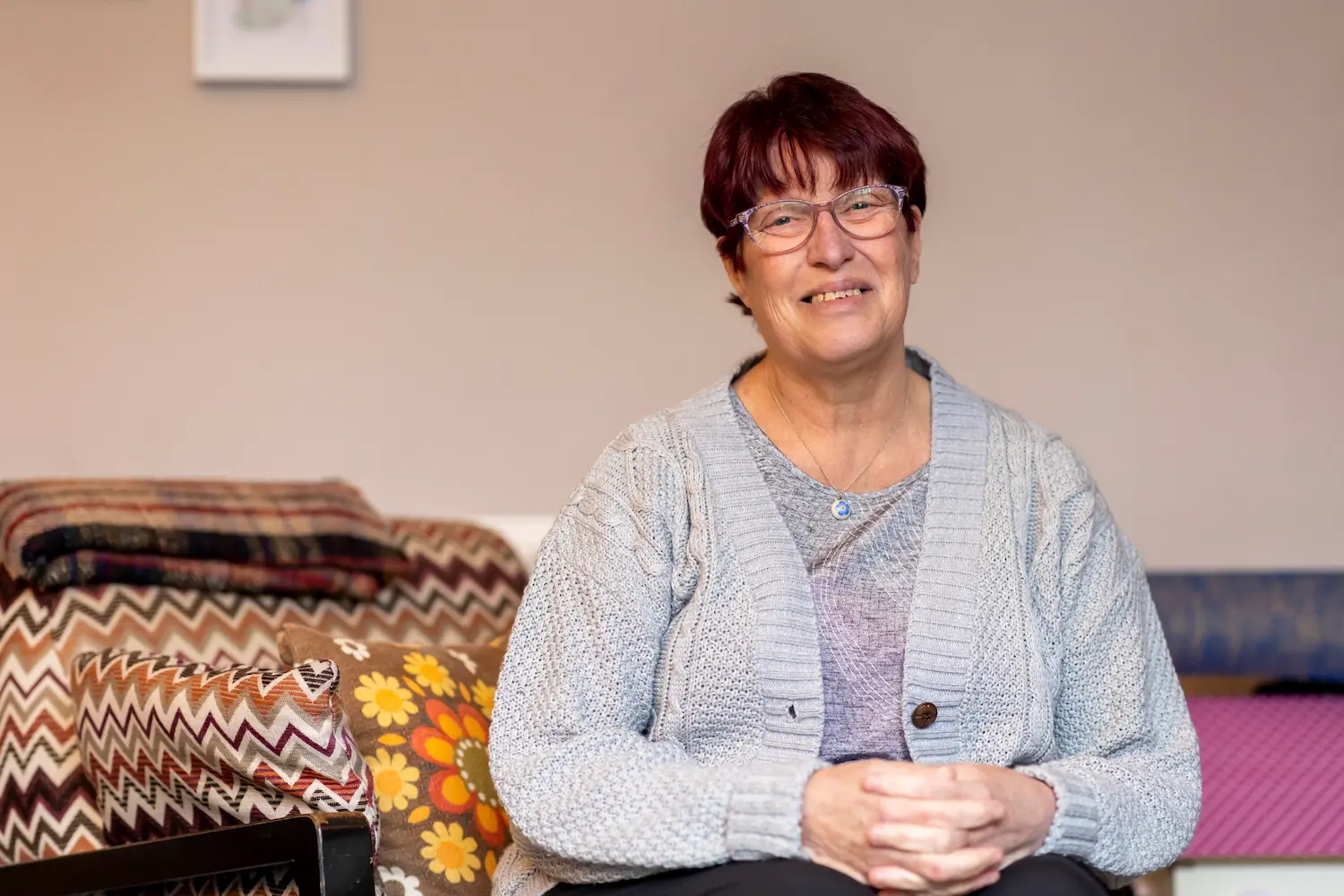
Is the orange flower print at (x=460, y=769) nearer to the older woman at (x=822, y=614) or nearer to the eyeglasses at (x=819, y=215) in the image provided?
the older woman at (x=822, y=614)

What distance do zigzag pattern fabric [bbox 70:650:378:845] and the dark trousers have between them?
0.43m

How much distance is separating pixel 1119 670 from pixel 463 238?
5.12ft

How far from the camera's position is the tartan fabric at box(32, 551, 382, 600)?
2203 millimetres

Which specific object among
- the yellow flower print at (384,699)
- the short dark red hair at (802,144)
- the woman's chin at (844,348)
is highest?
the short dark red hair at (802,144)

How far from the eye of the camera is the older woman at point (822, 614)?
1.59 m

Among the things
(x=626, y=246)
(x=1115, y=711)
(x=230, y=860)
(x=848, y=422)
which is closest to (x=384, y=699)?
(x=230, y=860)

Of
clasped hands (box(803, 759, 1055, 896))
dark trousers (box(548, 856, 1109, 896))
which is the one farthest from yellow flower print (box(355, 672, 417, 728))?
clasped hands (box(803, 759, 1055, 896))

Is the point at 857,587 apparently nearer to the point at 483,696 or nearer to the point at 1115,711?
the point at 1115,711

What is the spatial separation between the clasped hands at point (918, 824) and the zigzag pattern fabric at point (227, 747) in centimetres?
56

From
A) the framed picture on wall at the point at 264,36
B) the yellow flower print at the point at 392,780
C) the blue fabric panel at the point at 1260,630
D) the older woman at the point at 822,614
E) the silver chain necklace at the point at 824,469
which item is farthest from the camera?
the framed picture on wall at the point at 264,36

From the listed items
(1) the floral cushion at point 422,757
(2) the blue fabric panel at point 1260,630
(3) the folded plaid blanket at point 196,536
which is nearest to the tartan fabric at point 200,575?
(3) the folded plaid blanket at point 196,536

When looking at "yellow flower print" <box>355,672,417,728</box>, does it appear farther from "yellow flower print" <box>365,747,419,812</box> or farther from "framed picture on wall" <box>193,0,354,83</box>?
"framed picture on wall" <box>193,0,354,83</box>

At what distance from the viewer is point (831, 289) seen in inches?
71.0

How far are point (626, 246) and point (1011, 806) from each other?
1593 mm
